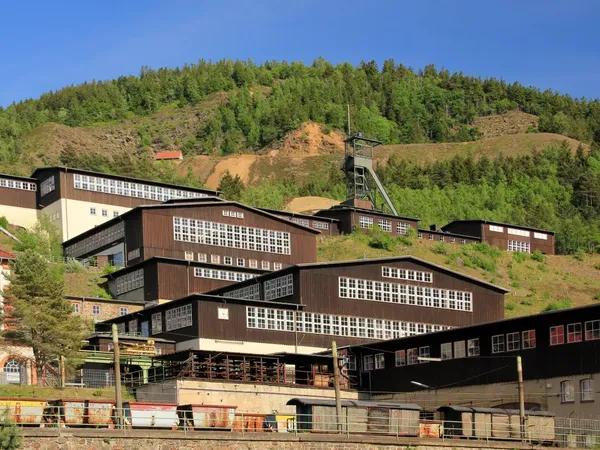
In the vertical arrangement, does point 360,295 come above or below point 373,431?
above

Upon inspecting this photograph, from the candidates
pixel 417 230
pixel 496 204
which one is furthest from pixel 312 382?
pixel 496 204

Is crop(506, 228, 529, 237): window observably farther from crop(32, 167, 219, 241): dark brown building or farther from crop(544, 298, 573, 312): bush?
crop(32, 167, 219, 241): dark brown building

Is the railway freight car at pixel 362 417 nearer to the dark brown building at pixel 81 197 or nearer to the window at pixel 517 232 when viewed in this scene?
the dark brown building at pixel 81 197

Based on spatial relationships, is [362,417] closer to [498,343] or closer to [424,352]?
[498,343]

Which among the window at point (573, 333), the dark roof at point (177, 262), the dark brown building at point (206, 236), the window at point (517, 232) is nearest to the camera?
the window at point (573, 333)

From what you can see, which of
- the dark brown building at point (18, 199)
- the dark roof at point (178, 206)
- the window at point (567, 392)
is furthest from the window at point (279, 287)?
the dark brown building at point (18, 199)

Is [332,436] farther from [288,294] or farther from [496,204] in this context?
[496,204]

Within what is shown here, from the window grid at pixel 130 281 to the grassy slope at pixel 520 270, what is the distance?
77.0ft

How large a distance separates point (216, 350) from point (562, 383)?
2173 cm

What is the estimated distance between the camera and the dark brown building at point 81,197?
100125mm

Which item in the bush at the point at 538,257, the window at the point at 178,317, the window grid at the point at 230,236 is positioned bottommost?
the window at the point at 178,317

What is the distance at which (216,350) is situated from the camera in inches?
2603

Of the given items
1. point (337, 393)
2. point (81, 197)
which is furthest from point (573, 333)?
point (81, 197)

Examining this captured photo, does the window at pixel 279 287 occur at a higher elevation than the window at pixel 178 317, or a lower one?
higher
